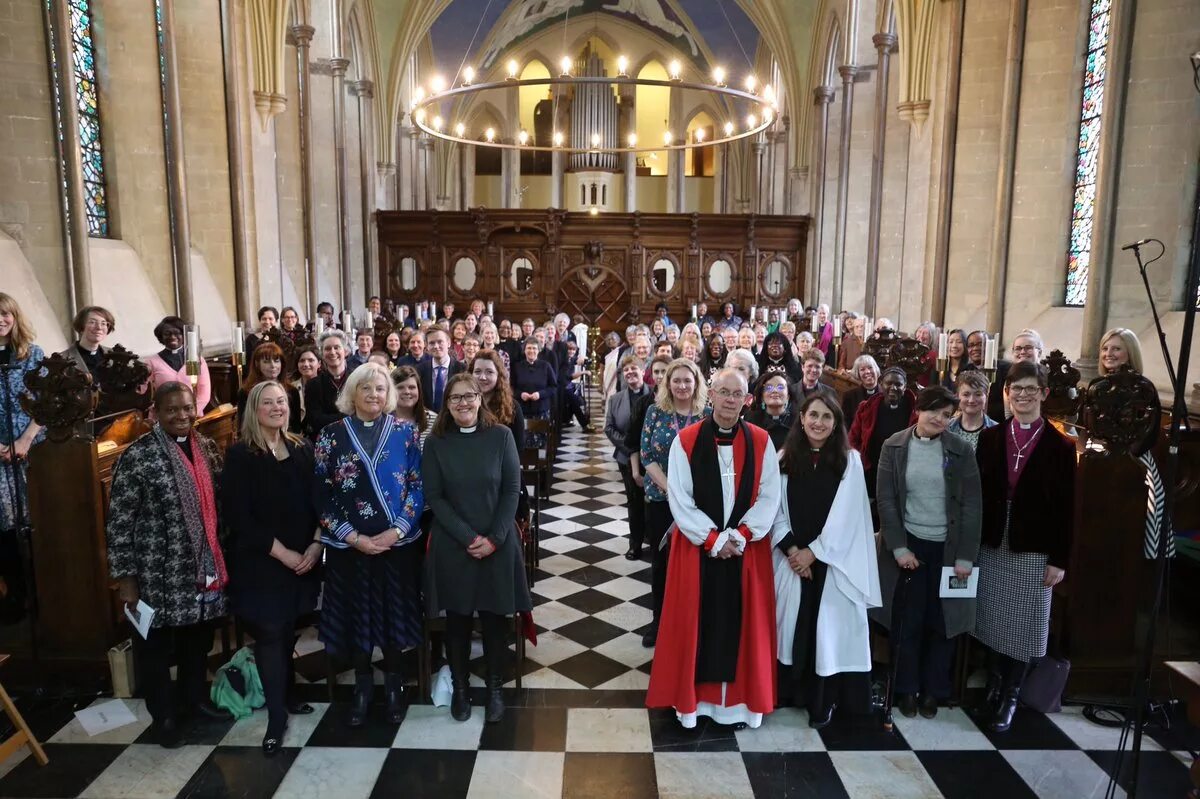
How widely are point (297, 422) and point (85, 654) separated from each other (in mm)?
1963

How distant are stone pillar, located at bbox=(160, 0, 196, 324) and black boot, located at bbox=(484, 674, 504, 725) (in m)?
7.25

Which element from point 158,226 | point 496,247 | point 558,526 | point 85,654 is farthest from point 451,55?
point 85,654

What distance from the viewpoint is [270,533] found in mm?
3490

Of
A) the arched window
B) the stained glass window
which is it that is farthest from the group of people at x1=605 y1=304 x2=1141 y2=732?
the arched window

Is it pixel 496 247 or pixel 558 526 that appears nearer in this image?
pixel 558 526

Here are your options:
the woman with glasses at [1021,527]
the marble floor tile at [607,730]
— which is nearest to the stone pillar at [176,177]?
the marble floor tile at [607,730]

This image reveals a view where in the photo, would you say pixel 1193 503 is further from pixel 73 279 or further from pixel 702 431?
pixel 73 279

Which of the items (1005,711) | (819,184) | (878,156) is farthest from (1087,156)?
(819,184)

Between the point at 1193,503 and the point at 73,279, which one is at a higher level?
the point at 73,279

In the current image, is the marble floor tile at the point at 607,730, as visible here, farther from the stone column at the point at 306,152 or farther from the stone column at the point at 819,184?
the stone column at the point at 819,184

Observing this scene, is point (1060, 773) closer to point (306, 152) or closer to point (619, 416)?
point (619, 416)

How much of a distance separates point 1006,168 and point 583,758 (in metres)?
9.15

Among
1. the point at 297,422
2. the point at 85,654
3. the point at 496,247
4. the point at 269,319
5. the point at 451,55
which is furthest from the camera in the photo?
the point at 451,55

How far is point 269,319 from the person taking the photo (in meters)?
8.71
